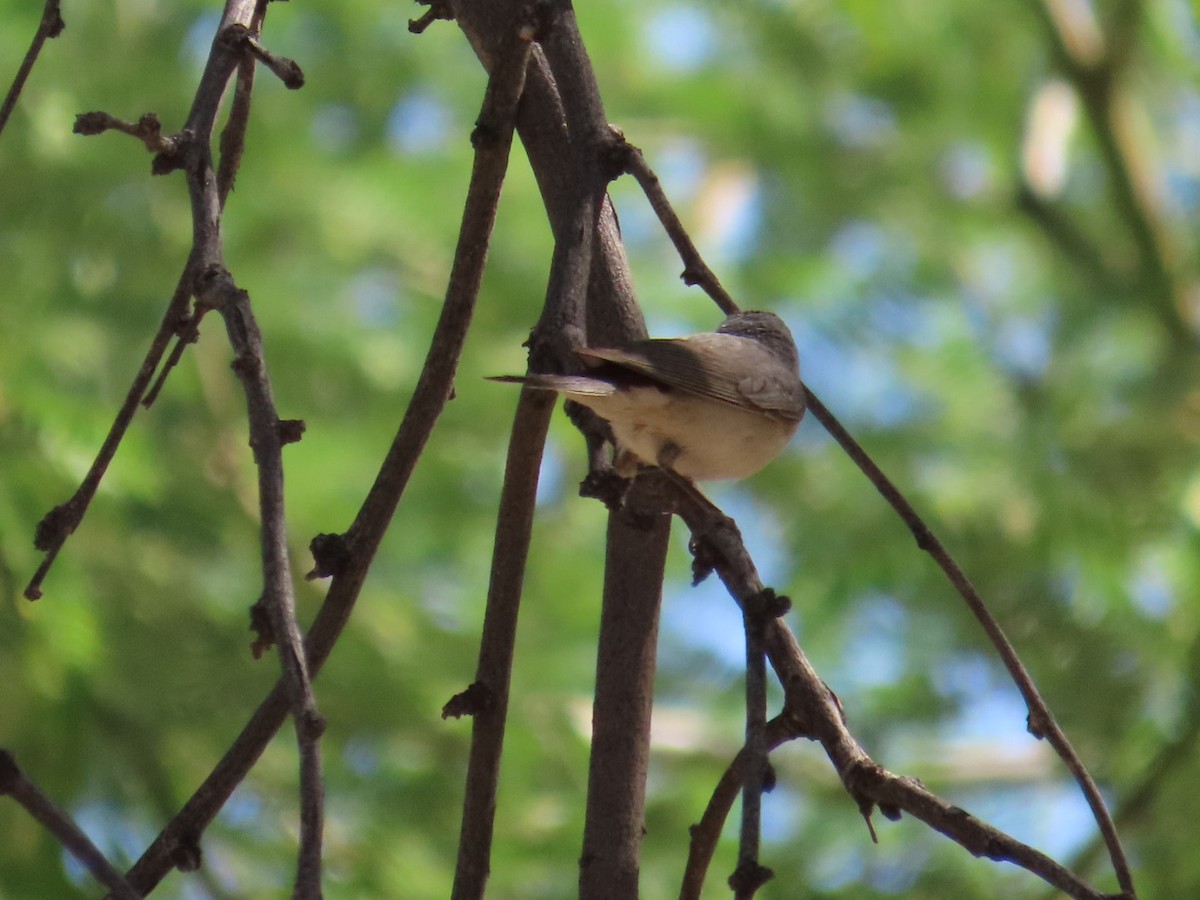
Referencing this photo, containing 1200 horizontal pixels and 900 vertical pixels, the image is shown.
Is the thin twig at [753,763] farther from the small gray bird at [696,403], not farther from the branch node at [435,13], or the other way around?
the branch node at [435,13]

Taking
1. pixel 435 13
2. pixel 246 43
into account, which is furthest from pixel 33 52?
pixel 435 13

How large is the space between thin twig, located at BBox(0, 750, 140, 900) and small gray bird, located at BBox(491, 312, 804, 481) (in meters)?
1.29

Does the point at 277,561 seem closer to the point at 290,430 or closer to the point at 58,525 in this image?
the point at 290,430

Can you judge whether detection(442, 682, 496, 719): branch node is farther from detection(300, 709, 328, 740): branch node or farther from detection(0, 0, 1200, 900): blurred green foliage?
detection(0, 0, 1200, 900): blurred green foliage

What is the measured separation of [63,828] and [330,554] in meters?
0.69

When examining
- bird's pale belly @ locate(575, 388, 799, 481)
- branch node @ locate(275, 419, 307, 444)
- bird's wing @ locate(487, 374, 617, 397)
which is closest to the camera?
branch node @ locate(275, 419, 307, 444)

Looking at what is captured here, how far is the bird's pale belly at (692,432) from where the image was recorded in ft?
9.63

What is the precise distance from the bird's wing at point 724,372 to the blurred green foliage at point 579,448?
4.53 feet

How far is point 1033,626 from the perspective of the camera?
461cm

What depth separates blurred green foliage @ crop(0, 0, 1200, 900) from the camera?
13.3 feet

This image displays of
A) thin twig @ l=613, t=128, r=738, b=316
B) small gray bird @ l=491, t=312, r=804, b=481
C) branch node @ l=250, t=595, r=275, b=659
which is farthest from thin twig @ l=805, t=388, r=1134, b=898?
branch node @ l=250, t=595, r=275, b=659

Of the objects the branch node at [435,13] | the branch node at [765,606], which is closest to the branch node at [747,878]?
the branch node at [765,606]

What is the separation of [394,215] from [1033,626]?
3.06m

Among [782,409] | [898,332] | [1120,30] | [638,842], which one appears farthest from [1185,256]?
[638,842]
